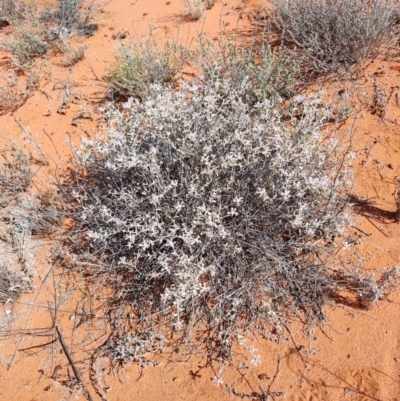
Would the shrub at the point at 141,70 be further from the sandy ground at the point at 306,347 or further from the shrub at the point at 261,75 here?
the sandy ground at the point at 306,347

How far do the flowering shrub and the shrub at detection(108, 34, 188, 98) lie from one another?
50.8 inches

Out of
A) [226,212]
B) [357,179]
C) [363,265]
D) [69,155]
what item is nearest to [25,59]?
[69,155]

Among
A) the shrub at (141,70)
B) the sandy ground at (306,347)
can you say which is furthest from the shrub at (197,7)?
the sandy ground at (306,347)

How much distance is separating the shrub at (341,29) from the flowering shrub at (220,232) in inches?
51.6

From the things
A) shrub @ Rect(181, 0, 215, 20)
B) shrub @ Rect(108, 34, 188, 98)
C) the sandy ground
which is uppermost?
shrub @ Rect(181, 0, 215, 20)

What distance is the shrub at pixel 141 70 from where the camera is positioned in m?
4.17

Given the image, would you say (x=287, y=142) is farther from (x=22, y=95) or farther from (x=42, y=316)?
(x=22, y=95)

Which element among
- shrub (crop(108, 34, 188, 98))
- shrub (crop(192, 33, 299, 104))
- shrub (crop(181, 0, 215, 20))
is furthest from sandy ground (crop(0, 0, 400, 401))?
shrub (crop(181, 0, 215, 20))

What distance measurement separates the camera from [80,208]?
3385 mm

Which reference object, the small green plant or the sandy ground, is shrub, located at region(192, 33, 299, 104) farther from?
the small green plant

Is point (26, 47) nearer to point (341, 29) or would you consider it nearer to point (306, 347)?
point (341, 29)

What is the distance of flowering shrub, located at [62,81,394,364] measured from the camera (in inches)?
102

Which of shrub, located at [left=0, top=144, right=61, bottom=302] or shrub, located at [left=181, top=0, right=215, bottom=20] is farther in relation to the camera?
shrub, located at [left=181, top=0, right=215, bottom=20]

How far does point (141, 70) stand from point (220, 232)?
2.47 m
